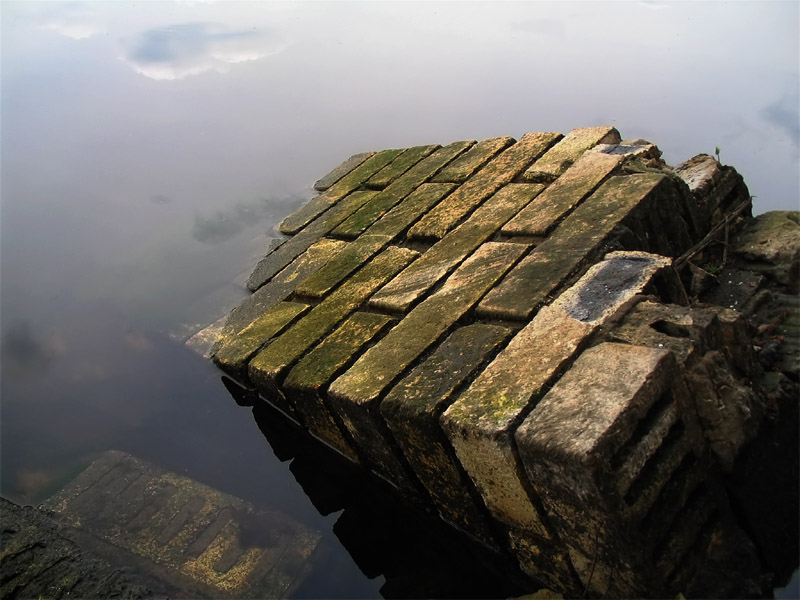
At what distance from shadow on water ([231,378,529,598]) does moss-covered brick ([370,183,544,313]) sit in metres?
0.86

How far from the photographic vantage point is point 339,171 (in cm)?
548

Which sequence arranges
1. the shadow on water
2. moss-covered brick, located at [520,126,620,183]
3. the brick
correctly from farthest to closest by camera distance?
1. moss-covered brick, located at [520,126,620,183]
2. the shadow on water
3. the brick

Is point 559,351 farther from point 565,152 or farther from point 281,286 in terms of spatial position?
point 281,286

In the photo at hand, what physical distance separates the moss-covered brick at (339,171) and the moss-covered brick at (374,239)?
46.4 inches

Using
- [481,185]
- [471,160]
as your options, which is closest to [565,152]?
[481,185]

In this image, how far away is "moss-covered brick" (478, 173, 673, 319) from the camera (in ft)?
8.93

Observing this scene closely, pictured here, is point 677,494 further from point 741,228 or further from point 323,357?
point 741,228

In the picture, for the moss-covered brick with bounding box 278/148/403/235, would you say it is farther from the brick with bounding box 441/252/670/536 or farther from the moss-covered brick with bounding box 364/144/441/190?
the brick with bounding box 441/252/670/536

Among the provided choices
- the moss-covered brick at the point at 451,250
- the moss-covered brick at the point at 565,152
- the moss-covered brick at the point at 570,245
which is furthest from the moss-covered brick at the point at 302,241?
the moss-covered brick at the point at 570,245

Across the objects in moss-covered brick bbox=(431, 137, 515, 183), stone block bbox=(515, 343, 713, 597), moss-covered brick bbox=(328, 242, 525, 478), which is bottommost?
stone block bbox=(515, 343, 713, 597)

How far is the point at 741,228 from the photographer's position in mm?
3375

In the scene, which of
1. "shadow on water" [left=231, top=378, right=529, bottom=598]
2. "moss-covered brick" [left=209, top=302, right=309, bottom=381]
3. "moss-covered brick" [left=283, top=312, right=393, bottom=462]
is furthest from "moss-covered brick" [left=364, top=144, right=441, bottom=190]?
"shadow on water" [left=231, top=378, right=529, bottom=598]

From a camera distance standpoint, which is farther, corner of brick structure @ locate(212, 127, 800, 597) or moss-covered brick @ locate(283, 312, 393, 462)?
moss-covered brick @ locate(283, 312, 393, 462)

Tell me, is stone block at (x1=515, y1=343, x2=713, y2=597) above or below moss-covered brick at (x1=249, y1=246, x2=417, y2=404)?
below
